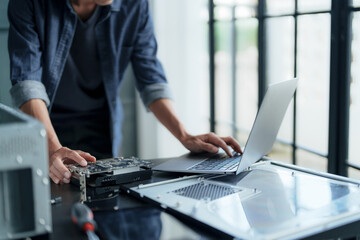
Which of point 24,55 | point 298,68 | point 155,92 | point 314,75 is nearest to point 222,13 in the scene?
point 298,68

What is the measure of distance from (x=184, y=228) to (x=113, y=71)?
4.24 feet

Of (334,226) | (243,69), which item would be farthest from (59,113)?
(243,69)

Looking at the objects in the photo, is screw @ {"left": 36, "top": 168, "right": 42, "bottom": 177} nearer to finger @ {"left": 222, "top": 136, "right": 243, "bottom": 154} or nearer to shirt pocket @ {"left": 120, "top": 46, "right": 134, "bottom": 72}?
finger @ {"left": 222, "top": 136, "right": 243, "bottom": 154}

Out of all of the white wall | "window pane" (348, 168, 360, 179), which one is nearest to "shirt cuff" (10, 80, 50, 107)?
"window pane" (348, 168, 360, 179)

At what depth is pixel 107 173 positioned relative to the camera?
1.51 metres

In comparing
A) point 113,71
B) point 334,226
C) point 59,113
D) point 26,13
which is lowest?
point 334,226

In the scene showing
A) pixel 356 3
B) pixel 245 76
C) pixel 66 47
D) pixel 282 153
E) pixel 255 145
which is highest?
pixel 356 3

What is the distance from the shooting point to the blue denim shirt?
198cm

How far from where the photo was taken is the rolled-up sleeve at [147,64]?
7.55 feet

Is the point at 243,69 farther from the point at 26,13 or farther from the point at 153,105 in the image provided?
the point at 26,13

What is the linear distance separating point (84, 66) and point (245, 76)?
2708mm

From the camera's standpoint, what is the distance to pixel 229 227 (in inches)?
44.2

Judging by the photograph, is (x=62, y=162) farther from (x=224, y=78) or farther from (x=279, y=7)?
(x=224, y=78)

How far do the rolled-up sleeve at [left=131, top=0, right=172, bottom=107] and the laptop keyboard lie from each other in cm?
62
